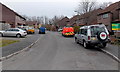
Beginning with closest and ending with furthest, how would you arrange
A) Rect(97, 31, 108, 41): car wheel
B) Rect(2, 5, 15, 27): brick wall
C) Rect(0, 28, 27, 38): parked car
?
Rect(97, 31, 108, 41): car wheel, Rect(0, 28, 27, 38): parked car, Rect(2, 5, 15, 27): brick wall

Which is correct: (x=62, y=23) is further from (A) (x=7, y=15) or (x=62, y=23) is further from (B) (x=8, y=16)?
(A) (x=7, y=15)

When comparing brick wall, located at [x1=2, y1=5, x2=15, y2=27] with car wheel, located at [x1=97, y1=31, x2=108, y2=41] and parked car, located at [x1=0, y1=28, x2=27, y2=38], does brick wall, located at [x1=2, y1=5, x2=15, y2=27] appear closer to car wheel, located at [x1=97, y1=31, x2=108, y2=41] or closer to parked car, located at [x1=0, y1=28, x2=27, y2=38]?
parked car, located at [x1=0, y1=28, x2=27, y2=38]

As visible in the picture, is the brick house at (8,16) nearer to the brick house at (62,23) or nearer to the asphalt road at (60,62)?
the asphalt road at (60,62)

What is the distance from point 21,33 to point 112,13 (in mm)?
21878

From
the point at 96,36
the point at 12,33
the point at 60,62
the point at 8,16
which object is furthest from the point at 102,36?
the point at 8,16

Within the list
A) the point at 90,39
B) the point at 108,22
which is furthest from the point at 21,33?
the point at 108,22

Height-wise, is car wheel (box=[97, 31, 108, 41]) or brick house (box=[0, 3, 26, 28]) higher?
brick house (box=[0, 3, 26, 28])

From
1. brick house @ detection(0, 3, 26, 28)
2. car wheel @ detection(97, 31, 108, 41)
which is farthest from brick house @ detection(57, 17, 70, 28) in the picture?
car wheel @ detection(97, 31, 108, 41)

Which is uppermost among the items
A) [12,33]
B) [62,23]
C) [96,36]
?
[62,23]

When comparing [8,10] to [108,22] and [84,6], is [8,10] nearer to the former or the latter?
[84,6]

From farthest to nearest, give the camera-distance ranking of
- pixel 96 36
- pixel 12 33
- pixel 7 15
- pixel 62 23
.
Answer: pixel 62 23 < pixel 7 15 < pixel 12 33 < pixel 96 36

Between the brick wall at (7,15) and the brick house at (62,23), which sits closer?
the brick wall at (7,15)

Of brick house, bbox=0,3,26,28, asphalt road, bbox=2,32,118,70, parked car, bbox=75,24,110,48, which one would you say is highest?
brick house, bbox=0,3,26,28

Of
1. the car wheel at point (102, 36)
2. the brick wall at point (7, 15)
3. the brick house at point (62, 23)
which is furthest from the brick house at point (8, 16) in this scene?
the brick house at point (62, 23)
